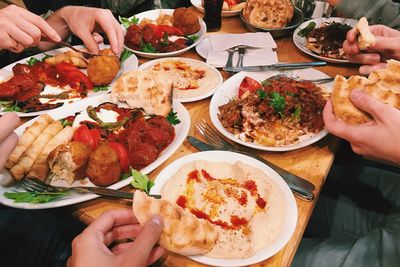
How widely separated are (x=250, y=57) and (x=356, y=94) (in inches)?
49.0

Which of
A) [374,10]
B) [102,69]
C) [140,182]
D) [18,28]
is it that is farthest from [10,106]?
[374,10]

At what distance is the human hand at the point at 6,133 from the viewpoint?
1544 mm

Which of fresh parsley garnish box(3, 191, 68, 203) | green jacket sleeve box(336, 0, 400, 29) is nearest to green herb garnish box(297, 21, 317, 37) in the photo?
green jacket sleeve box(336, 0, 400, 29)

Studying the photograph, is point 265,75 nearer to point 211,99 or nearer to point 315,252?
point 211,99

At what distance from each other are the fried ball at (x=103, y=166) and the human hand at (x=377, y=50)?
1956 mm

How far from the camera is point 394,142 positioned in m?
1.71

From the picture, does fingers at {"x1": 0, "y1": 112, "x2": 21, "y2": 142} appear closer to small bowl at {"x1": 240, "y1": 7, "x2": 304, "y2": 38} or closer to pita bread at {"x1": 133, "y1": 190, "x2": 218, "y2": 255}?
pita bread at {"x1": 133, "y1": 190, "x2": 218, "y2": 255}

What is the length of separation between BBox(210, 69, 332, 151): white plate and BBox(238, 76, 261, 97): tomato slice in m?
0.06

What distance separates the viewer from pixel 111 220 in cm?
146

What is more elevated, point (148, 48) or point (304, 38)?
point (304, 38)


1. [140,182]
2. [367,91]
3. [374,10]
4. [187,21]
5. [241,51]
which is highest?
[374,10]

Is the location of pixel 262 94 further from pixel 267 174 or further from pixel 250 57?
pixel 250 57

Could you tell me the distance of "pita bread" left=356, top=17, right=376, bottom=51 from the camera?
2344 mm

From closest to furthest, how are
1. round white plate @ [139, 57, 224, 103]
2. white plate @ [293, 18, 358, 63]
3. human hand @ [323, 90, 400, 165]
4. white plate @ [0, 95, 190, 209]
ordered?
white plate @ [0, 95, 190, 209]
human hand @ [323, 90, 400, 165]
round white plate @ [139, 57, 224, 103]
white plate @ [293, 18, 358, 63]
